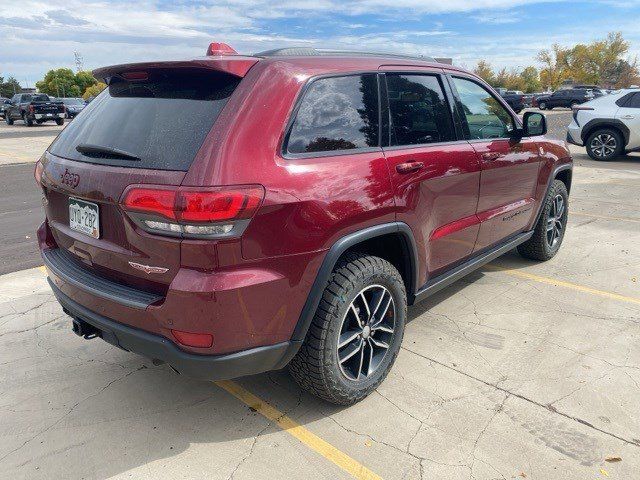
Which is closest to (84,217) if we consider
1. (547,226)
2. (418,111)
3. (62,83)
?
(418,111)

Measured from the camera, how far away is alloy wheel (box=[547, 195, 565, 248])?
196 inches

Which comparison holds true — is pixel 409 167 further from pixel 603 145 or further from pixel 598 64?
pixel 598 64

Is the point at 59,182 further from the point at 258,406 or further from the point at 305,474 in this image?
the point at 305,474

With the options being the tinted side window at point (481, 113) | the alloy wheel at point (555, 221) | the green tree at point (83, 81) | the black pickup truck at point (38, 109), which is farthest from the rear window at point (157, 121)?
the green tree at point (83, 81)

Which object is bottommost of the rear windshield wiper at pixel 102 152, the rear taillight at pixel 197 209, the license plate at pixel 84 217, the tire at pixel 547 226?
the tire at pixel 547 226

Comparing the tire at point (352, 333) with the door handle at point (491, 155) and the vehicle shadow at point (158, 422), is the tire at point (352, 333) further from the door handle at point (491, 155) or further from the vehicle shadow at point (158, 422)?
the door handle at point (491, 155)

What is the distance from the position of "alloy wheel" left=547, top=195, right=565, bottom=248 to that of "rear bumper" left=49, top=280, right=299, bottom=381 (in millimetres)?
3527

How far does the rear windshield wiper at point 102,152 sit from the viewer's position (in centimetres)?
238

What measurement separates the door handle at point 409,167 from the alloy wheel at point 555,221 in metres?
2.48

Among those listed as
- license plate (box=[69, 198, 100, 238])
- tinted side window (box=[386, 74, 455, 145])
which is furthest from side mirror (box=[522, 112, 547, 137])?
license plate (box=[69, 198, 100, 238])

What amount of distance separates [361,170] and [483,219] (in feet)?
5.03

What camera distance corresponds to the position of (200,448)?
2.53 m

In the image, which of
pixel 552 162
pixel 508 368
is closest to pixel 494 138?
pixel 552 162

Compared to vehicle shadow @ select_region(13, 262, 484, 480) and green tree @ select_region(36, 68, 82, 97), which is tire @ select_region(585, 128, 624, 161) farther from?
green tree @ select_region(36, 68, 82, 97)
